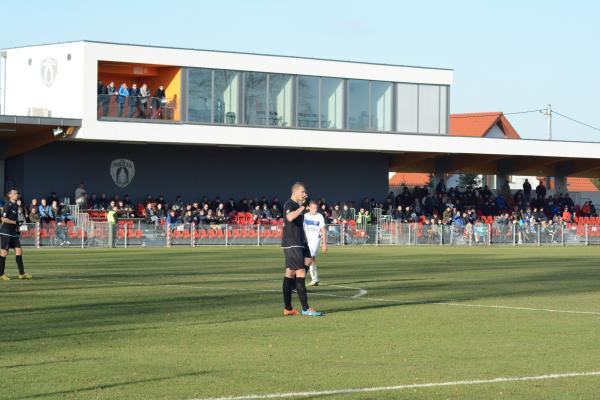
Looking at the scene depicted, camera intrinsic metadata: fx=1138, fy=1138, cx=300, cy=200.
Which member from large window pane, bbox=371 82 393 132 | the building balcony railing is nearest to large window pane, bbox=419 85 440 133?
large window pane, bbox=371 82 393 132

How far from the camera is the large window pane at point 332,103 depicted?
57.7 metres

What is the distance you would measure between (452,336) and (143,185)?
138 ft

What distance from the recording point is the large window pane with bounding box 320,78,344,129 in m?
57.7

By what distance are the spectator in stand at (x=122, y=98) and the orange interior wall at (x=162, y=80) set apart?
7.49 ft

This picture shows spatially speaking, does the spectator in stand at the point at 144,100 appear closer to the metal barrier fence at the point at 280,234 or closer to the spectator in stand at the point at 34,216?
the metal barrier fence at the point at 280,234

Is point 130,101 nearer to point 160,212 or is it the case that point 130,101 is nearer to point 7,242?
point 160,212

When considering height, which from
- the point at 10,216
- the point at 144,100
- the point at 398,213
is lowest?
the point at 10,216

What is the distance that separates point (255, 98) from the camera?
55.9 meters

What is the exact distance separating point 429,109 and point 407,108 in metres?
1.39

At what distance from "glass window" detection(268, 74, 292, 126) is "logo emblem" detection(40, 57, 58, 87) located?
10582mm

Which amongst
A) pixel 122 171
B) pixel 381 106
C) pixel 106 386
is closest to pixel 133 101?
pixel 122 171

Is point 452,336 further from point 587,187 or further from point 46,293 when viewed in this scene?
point 587,187

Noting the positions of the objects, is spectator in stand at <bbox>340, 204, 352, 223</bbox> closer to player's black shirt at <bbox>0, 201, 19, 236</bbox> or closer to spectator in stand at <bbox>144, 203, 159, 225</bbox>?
spectator in stand at <bbox>144, 203, 159, 225</bbox>

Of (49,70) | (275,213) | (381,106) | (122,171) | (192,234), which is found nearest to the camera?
(192,234)
